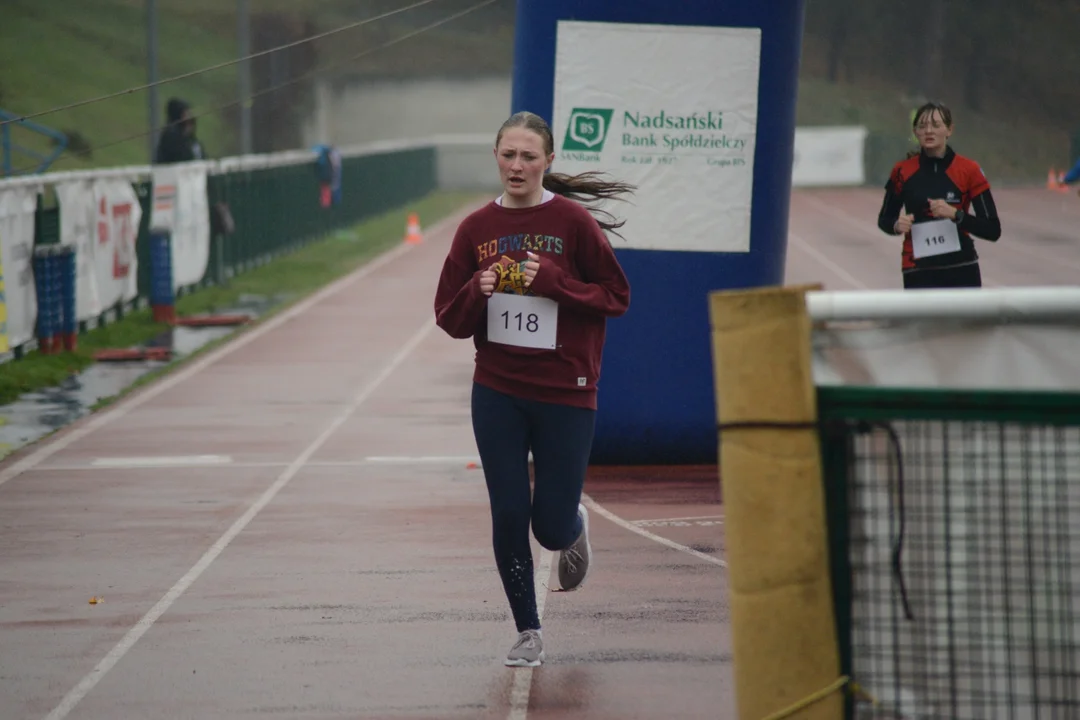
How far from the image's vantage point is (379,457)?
11.8 metres

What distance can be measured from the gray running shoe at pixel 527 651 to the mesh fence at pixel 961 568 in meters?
2.54

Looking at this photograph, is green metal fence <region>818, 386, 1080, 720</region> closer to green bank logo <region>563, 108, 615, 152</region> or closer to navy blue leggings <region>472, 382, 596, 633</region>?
navy blue leggings <region>472, 382, 596, 633</region>

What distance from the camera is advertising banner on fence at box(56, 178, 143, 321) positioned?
1805 cm

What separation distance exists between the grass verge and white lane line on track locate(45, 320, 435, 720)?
209 centimetres

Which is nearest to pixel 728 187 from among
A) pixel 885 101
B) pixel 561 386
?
pixel 561 386

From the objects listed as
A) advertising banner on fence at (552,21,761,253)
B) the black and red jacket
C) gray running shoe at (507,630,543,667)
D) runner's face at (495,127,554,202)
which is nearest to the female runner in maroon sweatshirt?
runner's face at (495,127,554,202)

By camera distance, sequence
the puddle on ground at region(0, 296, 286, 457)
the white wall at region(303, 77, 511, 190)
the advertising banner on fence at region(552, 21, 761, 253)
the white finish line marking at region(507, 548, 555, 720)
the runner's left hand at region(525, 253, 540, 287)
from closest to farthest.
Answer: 1. the white finish line marking at region(507, 548, 555, 720)
2. the runner's left hand at region(525, 253, 540, 287)
3. the advertising banner on fence at region(552, 21, 761, 253)
4. the puddle on ground at region(0, 296, 286, 457)
5. the white wall at region(303, 77, 511, 190)

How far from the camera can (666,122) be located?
10.9m

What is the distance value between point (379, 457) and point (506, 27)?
8406 centimetres

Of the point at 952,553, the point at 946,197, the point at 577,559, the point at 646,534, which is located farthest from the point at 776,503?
the point at 946,197

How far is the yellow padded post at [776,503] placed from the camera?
391 centimetres

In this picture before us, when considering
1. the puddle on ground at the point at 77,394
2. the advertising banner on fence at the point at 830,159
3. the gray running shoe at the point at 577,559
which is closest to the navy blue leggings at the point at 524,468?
Result: the gray running shoe at the point at 577,559

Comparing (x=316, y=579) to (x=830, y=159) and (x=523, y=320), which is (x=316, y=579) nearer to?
(x=523, y=320)

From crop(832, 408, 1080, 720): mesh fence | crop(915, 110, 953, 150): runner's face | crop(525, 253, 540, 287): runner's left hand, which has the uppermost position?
crop(915, 110, 953, 150): runner's face
